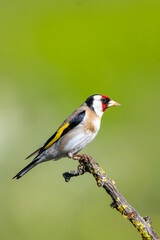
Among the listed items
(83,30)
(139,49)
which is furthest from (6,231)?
(83,30)

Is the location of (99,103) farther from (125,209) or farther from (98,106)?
(125,209)

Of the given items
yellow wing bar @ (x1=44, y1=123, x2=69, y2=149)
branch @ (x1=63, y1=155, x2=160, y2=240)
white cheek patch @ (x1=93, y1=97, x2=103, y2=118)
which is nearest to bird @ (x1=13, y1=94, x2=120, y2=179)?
yellow wing bar @ (x1=44, y1=123, x2=69, y2=149)

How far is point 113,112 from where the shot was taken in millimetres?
8570

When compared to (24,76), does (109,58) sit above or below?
below

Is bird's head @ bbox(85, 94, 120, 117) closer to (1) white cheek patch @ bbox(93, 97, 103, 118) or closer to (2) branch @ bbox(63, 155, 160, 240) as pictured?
(1) white cheek patch @ bbox(93, 97, 103, 118)

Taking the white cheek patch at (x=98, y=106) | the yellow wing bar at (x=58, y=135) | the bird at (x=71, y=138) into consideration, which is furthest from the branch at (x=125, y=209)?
the white cheek patch at (x=98, y=106)

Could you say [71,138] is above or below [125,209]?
above

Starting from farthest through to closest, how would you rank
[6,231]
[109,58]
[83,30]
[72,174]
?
1. [83,30]
2. [109,58]
3. [6,231]
4. [72,174]

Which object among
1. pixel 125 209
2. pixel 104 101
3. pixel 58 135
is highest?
pixel 104 101

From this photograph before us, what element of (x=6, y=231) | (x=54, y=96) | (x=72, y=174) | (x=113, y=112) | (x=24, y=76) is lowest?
(x=72, y=174)

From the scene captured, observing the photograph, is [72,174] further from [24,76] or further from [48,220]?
[24,76]

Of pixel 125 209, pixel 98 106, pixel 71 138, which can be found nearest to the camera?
pixel 125 209

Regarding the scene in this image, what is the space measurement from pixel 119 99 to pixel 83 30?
3.35 meters

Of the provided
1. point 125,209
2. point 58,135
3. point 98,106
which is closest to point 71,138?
point 58,135
